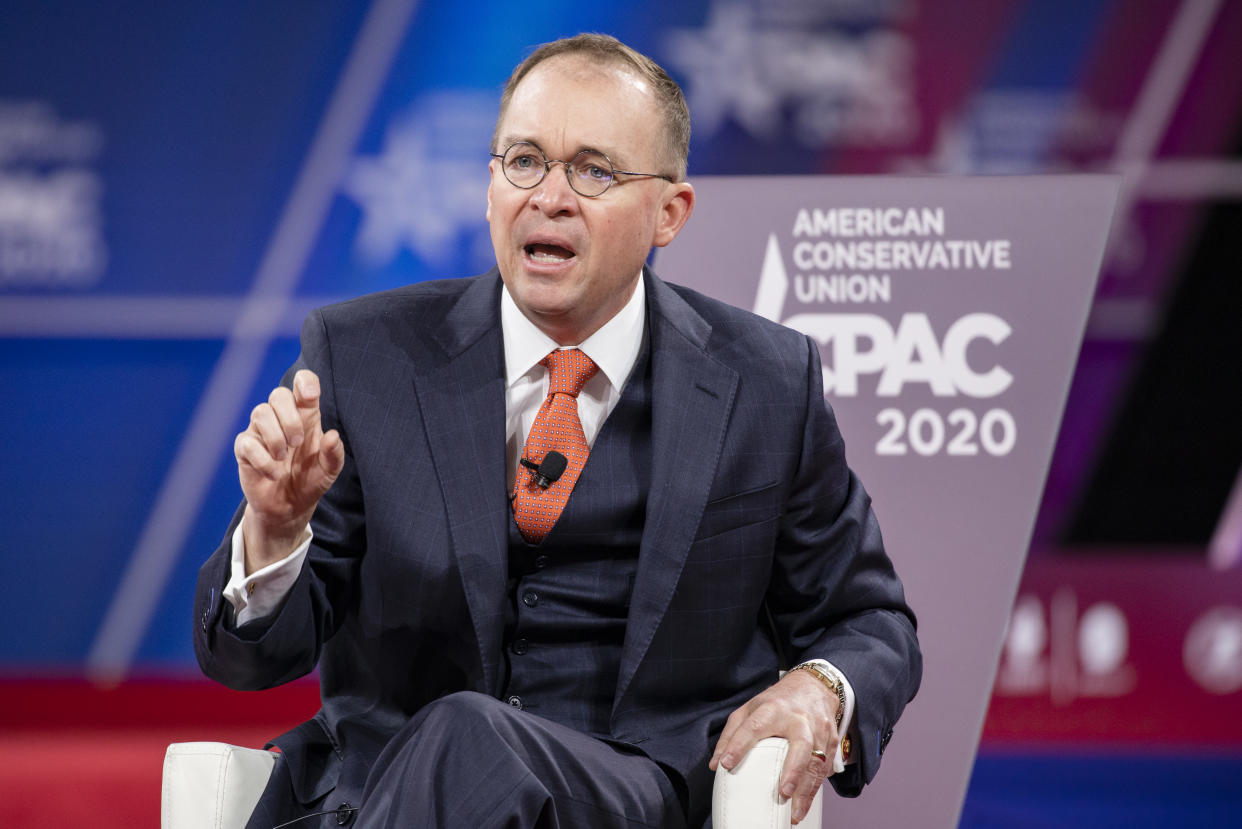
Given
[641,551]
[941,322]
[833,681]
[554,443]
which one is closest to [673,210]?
[554,443]

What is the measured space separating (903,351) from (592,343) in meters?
0.95

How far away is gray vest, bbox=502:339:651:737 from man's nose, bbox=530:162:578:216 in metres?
0.35

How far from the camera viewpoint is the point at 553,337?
2006 millimetres

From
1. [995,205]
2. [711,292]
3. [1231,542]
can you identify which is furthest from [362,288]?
[1231,542]

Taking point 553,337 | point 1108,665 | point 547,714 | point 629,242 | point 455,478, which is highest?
point 629,242

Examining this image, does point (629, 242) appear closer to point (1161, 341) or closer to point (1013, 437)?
point (1013, 437)

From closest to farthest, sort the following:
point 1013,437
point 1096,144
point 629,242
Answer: point 629,242
point 1013,437
point 1096,144

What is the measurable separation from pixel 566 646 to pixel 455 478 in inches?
11.3

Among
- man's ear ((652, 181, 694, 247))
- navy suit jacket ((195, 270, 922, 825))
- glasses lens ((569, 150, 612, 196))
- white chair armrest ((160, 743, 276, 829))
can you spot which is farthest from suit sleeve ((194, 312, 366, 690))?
man's ear ((652, 181, 694, 247))

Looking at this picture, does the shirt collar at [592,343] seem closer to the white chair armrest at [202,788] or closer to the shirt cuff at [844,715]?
the shirt cuff at [844,715]

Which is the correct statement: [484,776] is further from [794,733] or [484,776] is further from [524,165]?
[524,165]

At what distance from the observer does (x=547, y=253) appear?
1.91 metres

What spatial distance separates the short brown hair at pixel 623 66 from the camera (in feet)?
6.24

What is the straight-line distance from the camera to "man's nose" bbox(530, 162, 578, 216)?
1.85 m
